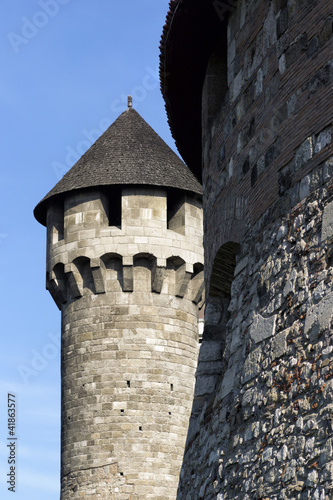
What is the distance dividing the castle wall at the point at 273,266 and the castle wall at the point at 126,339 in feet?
37.5

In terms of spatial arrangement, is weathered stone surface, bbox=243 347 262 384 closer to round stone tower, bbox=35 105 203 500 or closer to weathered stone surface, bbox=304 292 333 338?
weathered stone surface, bbox=304 292 333 338

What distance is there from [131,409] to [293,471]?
13755 millimetres

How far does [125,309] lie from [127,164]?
9.44ft

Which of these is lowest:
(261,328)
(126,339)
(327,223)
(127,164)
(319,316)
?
(319,316)

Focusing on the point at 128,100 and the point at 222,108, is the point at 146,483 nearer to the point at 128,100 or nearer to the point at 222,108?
the point at 128,100

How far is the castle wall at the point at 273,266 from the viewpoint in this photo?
200 inches

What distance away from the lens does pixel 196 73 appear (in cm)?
862

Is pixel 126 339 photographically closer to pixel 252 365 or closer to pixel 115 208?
pixel 115 208

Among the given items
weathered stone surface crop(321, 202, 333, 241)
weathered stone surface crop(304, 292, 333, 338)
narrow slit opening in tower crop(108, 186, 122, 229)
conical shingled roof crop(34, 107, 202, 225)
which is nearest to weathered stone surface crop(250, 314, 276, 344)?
weathered stone surface crop(304, 292, 333, 338)

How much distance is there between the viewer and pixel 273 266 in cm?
579

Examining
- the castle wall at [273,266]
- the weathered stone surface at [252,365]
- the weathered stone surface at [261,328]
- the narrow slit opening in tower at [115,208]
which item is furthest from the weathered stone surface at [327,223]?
the narrow slit opening in tower at [115,208]

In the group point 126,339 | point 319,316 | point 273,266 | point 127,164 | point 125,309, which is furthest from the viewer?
point 127,164

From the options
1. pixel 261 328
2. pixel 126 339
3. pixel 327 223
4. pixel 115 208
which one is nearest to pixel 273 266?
pixel 261 328

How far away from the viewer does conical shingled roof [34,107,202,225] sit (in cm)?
2011
